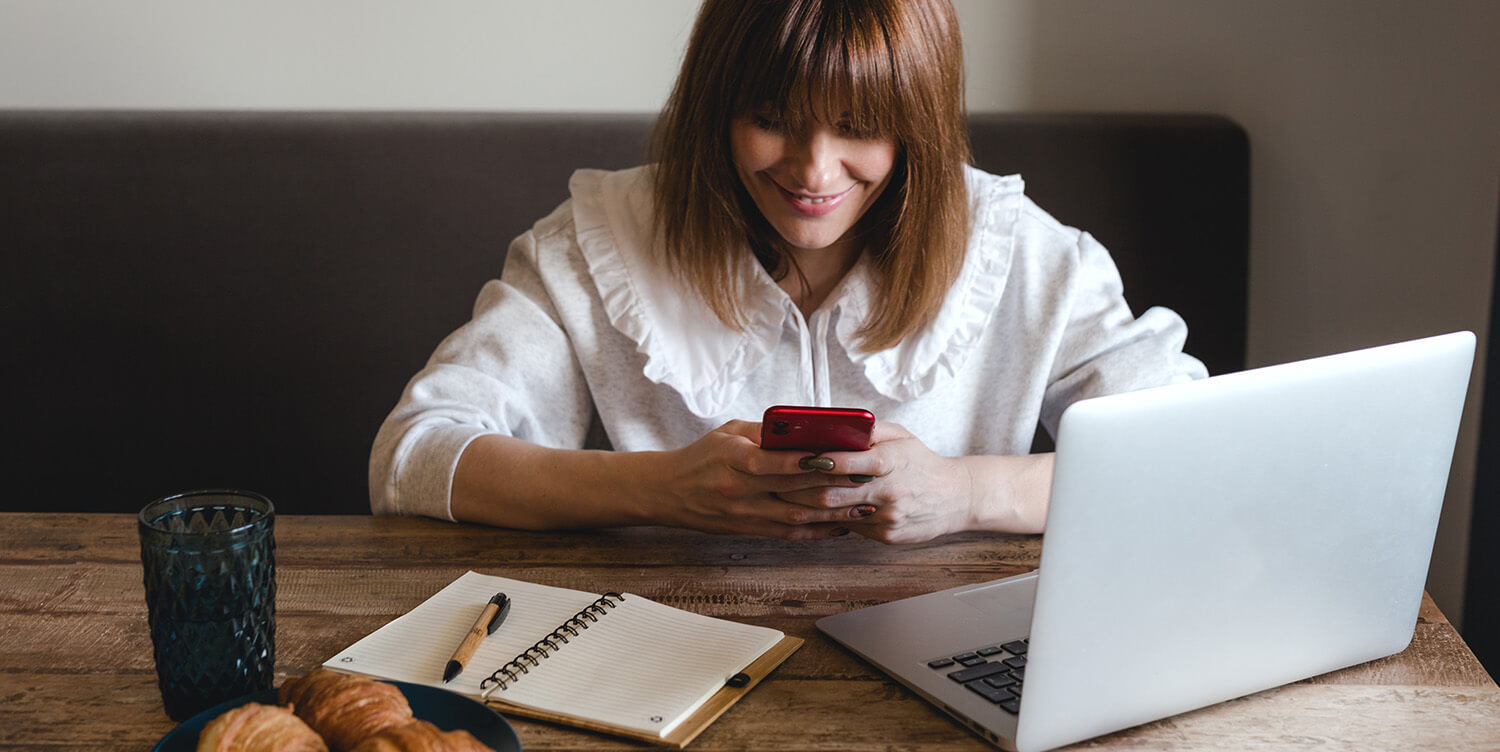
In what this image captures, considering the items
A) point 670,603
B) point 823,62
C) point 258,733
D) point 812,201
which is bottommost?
point 670,603

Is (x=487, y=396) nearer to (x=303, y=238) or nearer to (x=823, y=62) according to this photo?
(x=823, y=62)

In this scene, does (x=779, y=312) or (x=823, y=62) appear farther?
(x=779, y=312)

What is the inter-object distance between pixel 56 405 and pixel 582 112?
3.14ft

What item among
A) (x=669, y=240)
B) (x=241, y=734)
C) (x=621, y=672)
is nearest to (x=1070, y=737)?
(x=621, y=672)

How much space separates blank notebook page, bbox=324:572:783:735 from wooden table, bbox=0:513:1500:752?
23mm

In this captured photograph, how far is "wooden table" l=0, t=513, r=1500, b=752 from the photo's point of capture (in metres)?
0.72

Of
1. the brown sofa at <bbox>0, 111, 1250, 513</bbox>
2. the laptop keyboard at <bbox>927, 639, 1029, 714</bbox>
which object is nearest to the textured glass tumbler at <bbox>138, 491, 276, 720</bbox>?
the laptop keyboard at <bbox>927, 639, 1029, 714</bbox>

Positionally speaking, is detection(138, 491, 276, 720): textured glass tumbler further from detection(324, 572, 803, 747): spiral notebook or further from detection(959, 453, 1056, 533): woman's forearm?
detection(959, 453, 1056, 533): woman's forearm

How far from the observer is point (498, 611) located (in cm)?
86

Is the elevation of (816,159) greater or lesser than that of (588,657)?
greater

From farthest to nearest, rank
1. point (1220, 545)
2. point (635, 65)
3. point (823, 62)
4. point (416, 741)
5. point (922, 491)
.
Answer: point (635, 65), point (823, 62), point (922, 491), point (1220, 545), point (416, 741)

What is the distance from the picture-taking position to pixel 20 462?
1922 millimetres

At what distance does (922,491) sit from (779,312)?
37cm

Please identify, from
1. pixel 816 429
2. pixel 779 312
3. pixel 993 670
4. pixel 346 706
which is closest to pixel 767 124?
pixel 779 312
